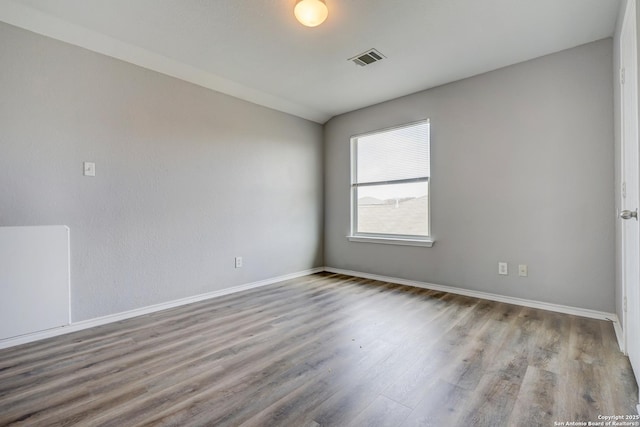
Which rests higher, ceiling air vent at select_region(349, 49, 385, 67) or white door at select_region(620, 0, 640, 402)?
ceiling air vent at select_region(349, 49, 385, 67)

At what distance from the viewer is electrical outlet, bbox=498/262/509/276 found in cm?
304

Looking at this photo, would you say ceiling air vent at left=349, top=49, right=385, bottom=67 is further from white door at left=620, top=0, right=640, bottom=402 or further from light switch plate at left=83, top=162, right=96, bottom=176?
light switch plate at left=83, top=162, right=96, bottom=176

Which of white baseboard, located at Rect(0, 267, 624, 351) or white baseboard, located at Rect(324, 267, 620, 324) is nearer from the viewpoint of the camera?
white baseboard, located at Rect(0, 267, 624, 351)

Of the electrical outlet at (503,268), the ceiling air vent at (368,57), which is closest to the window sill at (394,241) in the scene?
the electrical outlet at (503,268)

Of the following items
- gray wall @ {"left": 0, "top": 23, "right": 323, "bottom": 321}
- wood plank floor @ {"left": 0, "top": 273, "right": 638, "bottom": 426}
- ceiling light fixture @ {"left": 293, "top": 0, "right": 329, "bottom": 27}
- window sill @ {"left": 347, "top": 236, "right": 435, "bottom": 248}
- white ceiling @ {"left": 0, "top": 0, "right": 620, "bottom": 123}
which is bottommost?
wood plank floor @ {"left": 0, "top": 273, "right": 638, "bottom": 426}

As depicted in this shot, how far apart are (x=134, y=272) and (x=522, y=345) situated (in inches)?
131

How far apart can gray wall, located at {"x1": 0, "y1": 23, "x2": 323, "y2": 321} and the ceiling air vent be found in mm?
1500

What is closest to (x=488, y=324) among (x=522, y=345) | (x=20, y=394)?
(x=522, y=345)

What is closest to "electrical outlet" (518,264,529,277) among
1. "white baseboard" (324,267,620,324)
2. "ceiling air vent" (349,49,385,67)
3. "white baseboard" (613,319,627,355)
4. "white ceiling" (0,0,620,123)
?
"white baseboard" (324,267,620,324)

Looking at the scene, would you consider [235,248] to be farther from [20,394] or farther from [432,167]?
[432,167]

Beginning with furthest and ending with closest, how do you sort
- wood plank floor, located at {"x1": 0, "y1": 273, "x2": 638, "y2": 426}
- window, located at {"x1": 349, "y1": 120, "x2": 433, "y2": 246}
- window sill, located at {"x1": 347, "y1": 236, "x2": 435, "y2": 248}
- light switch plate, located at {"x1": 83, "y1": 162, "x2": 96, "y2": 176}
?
window, located at {"x1": 349, "y1": 120, "x2": 433, "y2": 246}
window sill, located at {"x1": 347, "y1": 236, "x2": 435, "y2": 248}
light switch plate, located at {"x1": 83, "y1": 162, "x2": 96, "y2": 176}
wood plank floor, located at {"x1": 0, "y1": 273, "x2": 638, "y2": 426}

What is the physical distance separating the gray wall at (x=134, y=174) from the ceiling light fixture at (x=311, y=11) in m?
1.69

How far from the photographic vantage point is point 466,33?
2484 mm

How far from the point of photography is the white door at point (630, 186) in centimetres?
152
